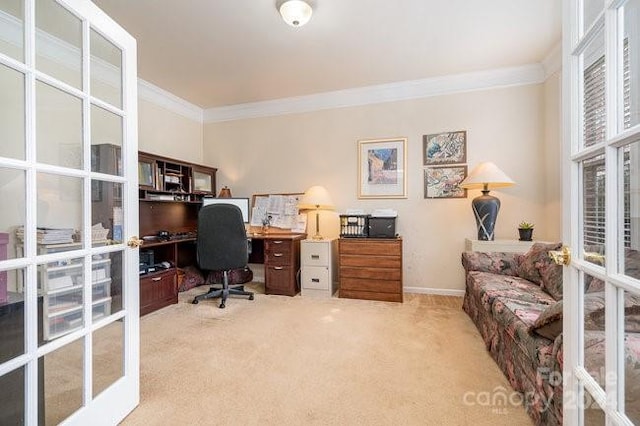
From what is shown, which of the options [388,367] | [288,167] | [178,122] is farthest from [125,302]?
[178,122]

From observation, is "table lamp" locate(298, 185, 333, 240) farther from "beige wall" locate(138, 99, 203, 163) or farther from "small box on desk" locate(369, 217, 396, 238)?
"beige wall" locate(138, 99, 203, 163)

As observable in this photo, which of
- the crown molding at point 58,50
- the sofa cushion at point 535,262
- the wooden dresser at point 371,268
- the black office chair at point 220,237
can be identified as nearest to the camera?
the crown molding at point 58,50

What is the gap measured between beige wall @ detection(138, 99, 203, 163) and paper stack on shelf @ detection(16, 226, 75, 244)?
254 centimetres

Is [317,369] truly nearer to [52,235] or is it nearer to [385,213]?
[52,235]

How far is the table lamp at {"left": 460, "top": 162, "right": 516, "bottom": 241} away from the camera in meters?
2.75

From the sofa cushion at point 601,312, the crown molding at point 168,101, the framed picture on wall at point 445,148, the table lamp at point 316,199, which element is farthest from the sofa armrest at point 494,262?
the crown molding at point 168,101

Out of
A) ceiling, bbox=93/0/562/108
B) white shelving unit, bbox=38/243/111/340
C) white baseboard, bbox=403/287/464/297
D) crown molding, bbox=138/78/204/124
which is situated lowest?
white baseboard, bbox=403/287/464/297

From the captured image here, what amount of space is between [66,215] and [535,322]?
2015 mm

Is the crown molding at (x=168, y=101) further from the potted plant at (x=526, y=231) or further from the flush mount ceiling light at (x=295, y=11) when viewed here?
the potted plant at (x=526, y=231)

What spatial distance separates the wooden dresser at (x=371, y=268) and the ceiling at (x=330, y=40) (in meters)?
1.85

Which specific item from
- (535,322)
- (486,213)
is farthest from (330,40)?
(535,322)

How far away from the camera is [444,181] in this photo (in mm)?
3309

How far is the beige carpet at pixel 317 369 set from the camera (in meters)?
1.37

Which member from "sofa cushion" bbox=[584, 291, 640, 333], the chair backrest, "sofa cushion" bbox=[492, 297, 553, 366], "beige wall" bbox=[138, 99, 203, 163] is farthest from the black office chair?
"sofa cushion" bbox=[584, 291, 640, 333]
